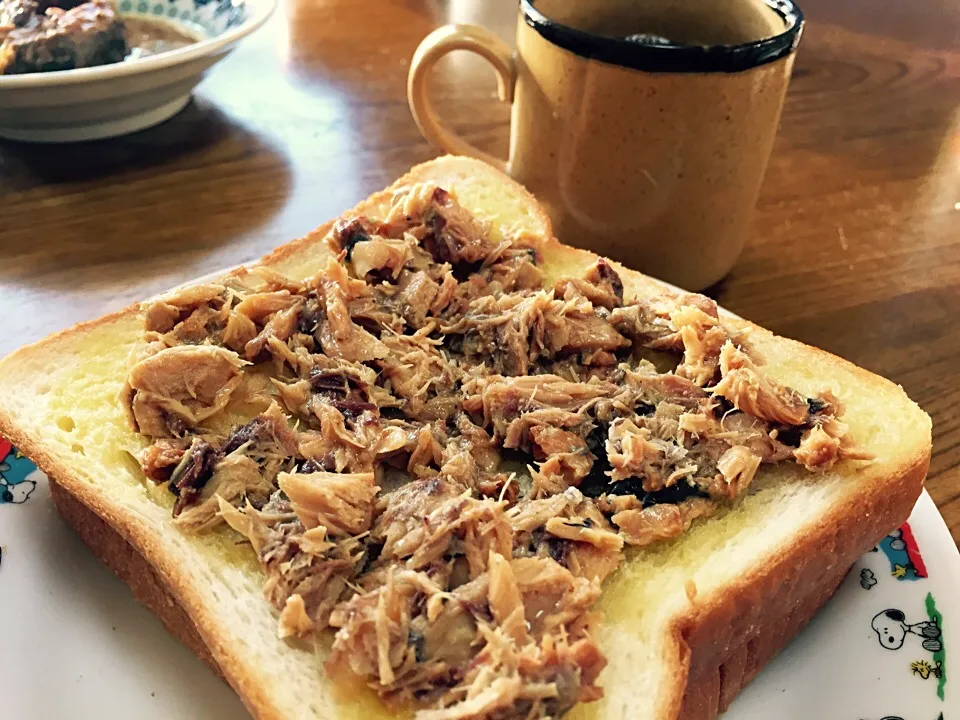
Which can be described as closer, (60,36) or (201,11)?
(60,36)

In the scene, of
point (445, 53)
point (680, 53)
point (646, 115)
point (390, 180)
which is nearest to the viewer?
point (680, 53)

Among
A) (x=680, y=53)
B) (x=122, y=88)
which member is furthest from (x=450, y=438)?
(x=122, y=88)

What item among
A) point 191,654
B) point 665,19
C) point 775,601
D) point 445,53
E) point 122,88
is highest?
point 665,19

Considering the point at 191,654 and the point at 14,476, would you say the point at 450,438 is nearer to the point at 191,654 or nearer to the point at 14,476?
the point at 191,654

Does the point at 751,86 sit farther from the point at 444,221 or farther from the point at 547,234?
the point at 444,221

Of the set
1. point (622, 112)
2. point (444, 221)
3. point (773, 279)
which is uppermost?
point (622, 112)

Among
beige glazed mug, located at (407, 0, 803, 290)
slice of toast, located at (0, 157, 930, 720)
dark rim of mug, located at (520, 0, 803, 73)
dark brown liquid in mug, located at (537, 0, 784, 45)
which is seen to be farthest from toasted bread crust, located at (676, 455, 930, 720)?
dark brown liquid in mug, located at (537, 0, 784, 45)

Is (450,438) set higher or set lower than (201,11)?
lower

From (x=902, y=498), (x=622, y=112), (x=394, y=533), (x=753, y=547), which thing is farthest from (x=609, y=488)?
(x=622, y=112)
